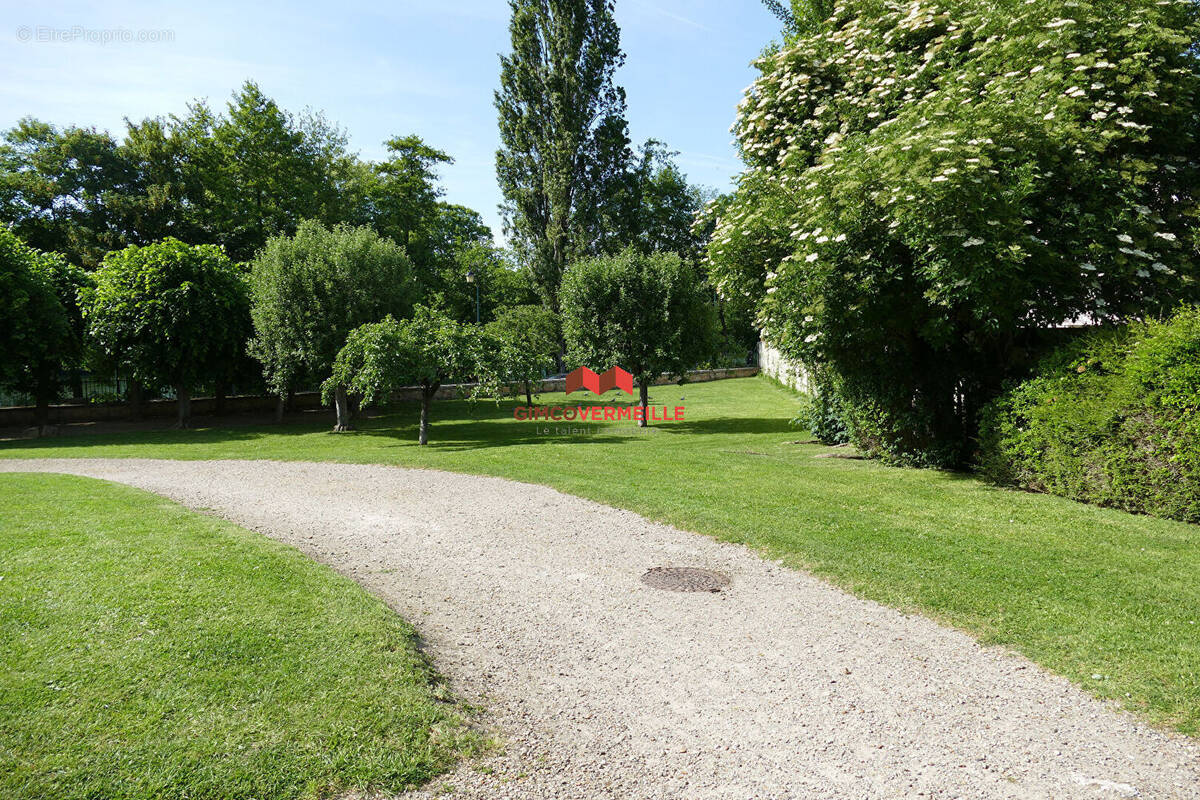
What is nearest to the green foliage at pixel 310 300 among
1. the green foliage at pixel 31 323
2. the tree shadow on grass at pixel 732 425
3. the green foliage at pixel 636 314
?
the green foliage at pixel 31 323

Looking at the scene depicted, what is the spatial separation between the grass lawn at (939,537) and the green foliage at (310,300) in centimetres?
460

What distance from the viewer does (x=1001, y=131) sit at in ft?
28.5

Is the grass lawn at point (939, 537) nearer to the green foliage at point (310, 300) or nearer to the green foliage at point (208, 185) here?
the green foliage at point (310, 300)

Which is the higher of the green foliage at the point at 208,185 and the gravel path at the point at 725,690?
the green foliage at the point at 208,185

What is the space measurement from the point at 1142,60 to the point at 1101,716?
9.40 meters

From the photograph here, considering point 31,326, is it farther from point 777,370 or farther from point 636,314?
point 777,370

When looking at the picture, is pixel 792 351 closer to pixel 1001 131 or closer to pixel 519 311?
pixel 1001 131

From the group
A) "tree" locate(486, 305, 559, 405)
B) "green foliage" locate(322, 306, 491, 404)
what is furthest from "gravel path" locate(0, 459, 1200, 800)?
"tree" locate(486, 305, 559, 405)

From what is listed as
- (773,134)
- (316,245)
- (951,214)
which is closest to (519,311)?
(316,245)

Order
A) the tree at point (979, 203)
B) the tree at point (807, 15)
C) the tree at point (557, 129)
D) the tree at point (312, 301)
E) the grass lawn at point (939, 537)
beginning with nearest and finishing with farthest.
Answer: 1. the grass lawn at point (939, 537)
2. the tree at point (979, 203)
3. the tree at point (807, 15)
4. the tree at point (312, 301)
5. the tree at point (557, 129)

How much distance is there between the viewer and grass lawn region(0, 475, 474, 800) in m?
3.22

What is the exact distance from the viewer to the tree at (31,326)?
2005 centimetres

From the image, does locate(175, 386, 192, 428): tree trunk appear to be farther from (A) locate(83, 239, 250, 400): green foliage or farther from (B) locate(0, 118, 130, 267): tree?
(B) locate(0, 118, 130, 267): tree

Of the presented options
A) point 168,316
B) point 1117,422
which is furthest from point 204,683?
point 168,316
